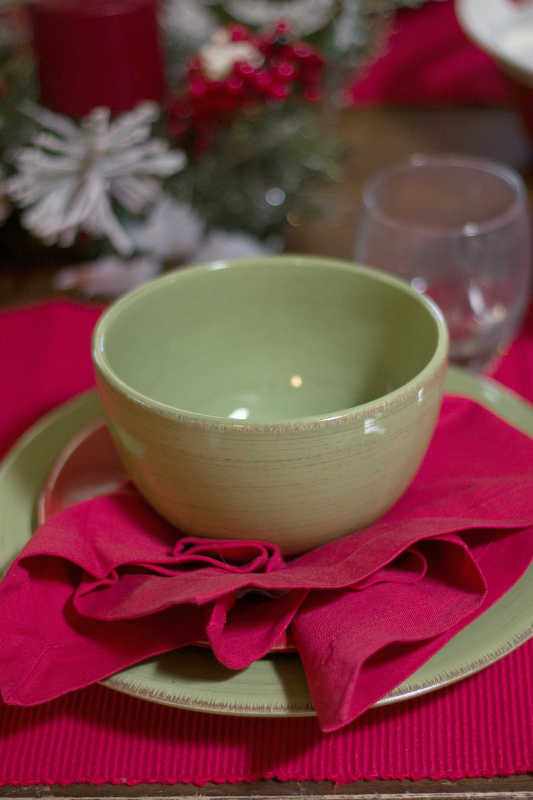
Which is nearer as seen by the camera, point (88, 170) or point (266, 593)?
point (266, 593)

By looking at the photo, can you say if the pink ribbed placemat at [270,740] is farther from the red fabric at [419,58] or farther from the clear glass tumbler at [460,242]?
the red fabric at [419,58]

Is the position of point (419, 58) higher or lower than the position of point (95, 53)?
lower

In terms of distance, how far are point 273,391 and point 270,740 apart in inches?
6.8

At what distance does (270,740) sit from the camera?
0.24 meters

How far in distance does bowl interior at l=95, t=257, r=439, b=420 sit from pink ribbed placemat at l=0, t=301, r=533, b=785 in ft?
0.41

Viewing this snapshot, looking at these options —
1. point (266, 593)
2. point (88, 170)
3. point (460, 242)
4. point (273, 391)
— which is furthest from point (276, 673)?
point (88, 170)

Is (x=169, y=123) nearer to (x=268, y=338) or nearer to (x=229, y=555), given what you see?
(x=268, y=338)

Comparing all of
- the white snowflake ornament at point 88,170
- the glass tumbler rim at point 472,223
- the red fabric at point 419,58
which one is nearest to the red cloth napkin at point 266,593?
the glass tumbler rim at point 472,223

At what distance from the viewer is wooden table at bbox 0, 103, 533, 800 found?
225 millimetres

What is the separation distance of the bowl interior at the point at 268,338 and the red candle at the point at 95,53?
243mm

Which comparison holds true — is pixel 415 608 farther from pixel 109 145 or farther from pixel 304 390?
pixel 109 145

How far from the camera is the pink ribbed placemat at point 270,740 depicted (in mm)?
227

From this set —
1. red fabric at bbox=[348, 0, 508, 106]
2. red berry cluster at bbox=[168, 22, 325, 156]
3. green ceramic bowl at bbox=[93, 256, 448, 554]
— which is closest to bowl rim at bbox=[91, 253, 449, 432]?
green ceramic bowl at bbox=[93, 256, 448, 554]

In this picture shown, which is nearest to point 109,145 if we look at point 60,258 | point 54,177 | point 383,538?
point 54,177
